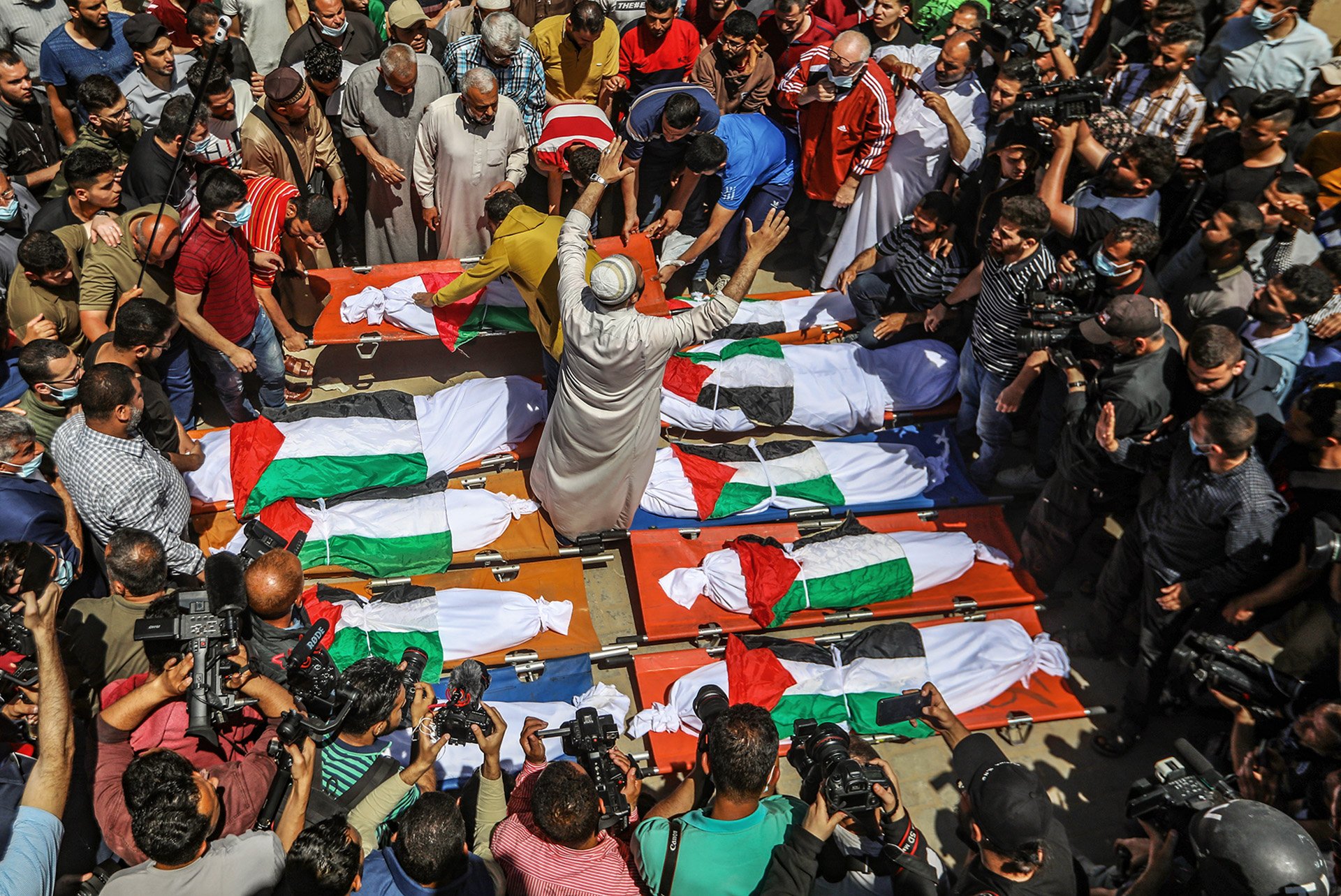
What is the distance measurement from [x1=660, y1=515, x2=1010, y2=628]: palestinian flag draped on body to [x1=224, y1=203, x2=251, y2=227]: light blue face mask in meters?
2.99

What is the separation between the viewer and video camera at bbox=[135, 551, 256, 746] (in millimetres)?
3375

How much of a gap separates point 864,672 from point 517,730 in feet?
5.80

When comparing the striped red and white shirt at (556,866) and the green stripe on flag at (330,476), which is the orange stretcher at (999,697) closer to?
the striped red and white shirt at (556,866)

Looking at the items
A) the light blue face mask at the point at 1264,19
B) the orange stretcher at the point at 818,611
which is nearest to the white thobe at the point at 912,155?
the light blue face mask at the point at 1264,19

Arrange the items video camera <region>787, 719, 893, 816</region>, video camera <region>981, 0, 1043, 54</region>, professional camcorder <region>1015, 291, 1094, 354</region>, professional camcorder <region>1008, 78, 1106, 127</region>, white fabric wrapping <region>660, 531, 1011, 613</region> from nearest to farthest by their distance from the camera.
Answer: video camera <region>787, 719, 893, 816</region> → professional camcorder <region>1015, 291, 1094, 354</region> → white fabric wrapping <region>660, 531, 1011, 613</region> → professional camcorder <region>1008, 78, 1106, 127</region> → video camera <region>981, 0, 1043, 54</region>

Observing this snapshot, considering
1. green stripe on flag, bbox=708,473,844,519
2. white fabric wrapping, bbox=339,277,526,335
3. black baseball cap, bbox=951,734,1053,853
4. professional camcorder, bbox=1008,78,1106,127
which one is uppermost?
professional camcorder, bbox=1008,78,1106,127

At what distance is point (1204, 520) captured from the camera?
14.2ft

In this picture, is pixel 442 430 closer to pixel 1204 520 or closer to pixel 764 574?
pixel 764 574

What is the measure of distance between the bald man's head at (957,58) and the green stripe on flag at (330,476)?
4288 millimetres

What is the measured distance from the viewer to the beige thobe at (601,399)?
4.56m

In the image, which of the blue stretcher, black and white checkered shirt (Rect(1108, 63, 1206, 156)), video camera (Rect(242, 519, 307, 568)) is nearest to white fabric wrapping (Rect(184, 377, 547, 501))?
the blue stretcher

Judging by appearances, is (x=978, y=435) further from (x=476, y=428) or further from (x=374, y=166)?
(x=374, y=166)

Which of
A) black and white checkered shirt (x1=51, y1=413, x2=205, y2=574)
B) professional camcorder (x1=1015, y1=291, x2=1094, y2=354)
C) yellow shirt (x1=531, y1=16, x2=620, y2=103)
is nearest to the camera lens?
black and white checkered shirt (x1=51, y1=413, x2=205, y2=574)

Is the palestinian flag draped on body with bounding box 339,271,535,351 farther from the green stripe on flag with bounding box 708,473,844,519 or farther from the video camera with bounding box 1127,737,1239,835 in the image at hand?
the video camera with bounding box 1127,737,1239,835
